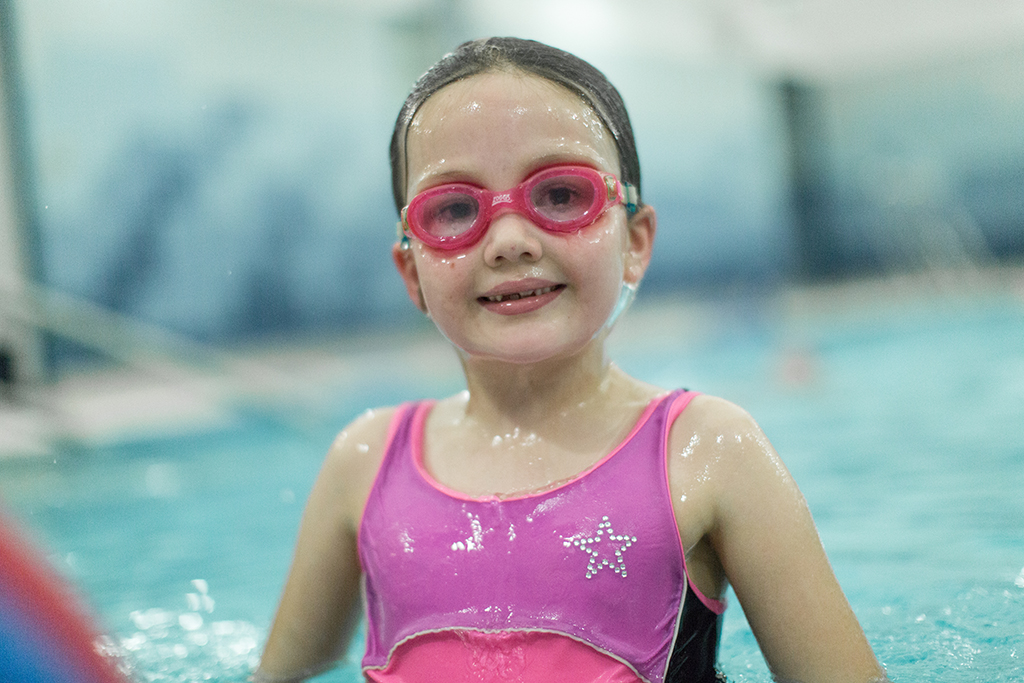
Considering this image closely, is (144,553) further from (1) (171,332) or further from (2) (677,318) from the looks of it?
(2) (677,318)

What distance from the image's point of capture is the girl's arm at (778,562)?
4.56ft

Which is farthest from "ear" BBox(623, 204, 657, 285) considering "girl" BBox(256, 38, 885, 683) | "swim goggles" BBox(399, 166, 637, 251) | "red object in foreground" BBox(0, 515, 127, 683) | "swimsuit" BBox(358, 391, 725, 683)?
"red object in foreground" BBox(0, 515, 127, 683)

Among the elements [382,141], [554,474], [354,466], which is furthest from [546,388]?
[382,141]

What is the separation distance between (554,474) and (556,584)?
0.18 m

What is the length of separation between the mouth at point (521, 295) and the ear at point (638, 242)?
204 mm

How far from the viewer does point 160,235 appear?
30.6 feet

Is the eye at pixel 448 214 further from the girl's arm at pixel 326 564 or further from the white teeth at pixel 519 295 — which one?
the girl's arm at pixel 326 564

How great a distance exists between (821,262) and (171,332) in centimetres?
1314

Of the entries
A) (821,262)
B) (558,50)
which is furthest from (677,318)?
(558,50)

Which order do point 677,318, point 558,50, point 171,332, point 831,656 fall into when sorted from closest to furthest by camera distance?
point 831,656, point 558,50, point 171,332, point 677,318

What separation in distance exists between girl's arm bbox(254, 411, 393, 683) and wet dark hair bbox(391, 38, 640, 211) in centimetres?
42

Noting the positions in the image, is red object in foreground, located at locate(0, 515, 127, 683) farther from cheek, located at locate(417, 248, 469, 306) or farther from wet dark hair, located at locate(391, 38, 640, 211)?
wet dark hair, located at locate(391, 38, 640, 211)

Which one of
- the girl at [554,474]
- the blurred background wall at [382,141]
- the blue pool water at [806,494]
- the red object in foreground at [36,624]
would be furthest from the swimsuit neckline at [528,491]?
the blurred background wall at [382,141]

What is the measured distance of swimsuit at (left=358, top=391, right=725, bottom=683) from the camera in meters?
1.39
